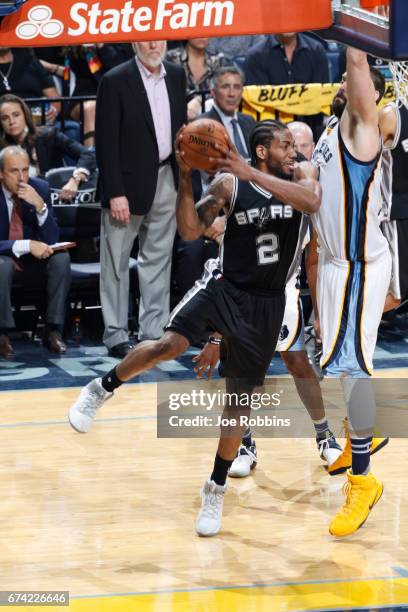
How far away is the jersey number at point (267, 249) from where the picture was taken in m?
6.27

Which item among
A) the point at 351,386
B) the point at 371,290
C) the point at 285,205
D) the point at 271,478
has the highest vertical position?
the point at 285,205

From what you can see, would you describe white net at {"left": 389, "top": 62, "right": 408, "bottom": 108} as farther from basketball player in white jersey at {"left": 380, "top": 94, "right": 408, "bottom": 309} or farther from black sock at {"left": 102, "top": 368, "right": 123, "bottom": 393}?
black sock at {"left": 102, "top": 368, "right": 123, "bottom": 393}

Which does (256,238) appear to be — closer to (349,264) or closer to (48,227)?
(349,264)

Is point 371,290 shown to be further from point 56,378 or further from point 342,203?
point 56,378

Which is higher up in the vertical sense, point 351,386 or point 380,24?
point 380,24

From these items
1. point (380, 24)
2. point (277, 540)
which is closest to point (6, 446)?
point (277, 540)

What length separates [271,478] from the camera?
7137 mm

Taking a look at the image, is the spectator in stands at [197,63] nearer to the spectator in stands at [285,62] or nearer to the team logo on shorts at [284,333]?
the spectator in stands at [285,62]

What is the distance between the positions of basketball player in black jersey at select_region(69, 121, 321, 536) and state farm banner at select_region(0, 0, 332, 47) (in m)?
1.05

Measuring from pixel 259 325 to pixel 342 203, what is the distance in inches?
29.5

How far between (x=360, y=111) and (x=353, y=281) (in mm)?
900

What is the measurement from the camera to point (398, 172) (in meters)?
8.87

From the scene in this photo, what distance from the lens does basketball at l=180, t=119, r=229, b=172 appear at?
580cm

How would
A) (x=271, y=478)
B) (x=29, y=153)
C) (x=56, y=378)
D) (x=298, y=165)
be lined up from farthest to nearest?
(x=29, y=153), (x=56, y=378), (x=271, y=478), (x=298, y=165)
